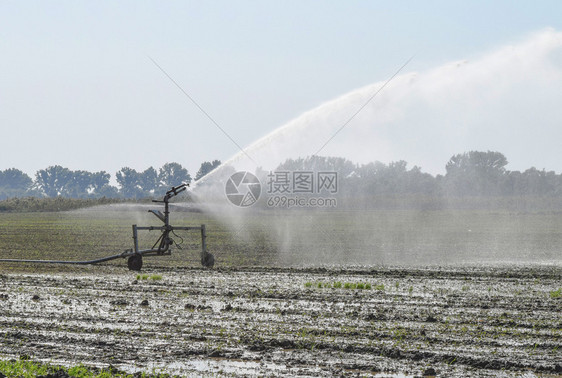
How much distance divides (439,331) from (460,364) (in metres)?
2.40

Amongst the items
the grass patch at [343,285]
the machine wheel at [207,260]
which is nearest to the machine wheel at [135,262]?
the machine wheel at [207,260]

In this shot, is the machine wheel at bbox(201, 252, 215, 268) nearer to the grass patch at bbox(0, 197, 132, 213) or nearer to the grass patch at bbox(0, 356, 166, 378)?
the grass patch at bbox(0, 356, 166, 378)

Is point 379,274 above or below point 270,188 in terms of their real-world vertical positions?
below

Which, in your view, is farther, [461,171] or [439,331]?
[461,171]

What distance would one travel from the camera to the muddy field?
10704 millimetres

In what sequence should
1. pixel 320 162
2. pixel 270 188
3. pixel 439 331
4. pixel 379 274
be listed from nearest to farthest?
pixel 439 331, pixel 379 274, pixel 270 188, pixel 320 162

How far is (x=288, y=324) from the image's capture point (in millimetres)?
13680

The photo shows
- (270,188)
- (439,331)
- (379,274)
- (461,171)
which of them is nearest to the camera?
(439,331)

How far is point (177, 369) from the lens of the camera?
33.7 feet

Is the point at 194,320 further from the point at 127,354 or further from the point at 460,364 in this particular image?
the point at 460,364

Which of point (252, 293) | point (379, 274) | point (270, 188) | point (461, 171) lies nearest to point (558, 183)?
point (461, 171)

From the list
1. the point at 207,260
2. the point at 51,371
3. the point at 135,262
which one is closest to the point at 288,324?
the point at 51,371

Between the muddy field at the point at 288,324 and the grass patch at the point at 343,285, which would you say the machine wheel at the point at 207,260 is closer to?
the muddy field at the point at 288,324

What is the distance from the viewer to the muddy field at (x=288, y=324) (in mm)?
10704
